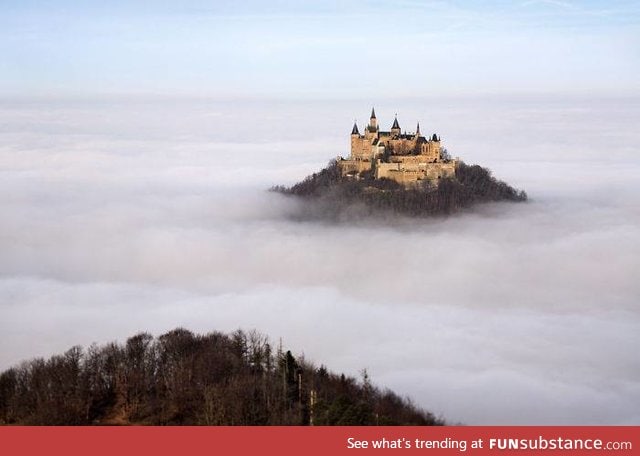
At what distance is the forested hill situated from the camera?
107 feet

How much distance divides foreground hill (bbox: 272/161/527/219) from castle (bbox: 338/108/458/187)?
0.93 m

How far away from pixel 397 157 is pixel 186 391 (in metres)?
52.4

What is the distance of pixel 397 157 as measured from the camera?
276ft

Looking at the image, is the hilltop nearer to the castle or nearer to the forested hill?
the castle

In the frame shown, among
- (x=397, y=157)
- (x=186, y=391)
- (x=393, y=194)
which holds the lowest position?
(x=186, y=391)

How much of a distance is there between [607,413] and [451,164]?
49.1 m

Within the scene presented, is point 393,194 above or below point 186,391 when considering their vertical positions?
above

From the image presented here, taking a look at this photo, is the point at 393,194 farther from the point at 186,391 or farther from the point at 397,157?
the point at 186,391

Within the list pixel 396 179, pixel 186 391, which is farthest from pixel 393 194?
pixel 186 391

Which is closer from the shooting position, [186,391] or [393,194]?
[186,391]

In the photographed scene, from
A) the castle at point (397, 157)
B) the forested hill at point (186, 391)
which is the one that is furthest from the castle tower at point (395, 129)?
the forested hill at point (186, 391)

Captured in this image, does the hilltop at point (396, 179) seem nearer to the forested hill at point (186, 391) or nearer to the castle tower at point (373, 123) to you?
the castle tower at point (373, 123)

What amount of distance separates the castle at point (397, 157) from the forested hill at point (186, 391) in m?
46.4

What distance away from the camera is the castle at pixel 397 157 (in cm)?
8425
